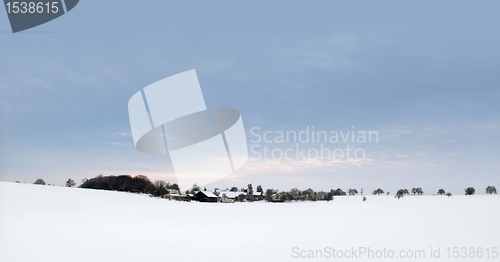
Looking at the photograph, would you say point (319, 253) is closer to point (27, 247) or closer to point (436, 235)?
point (436, 235)

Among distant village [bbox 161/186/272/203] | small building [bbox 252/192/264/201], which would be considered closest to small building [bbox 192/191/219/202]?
distant village [bbox 161/186/272/203]

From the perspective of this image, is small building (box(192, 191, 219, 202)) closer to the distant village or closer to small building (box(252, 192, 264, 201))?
the distant village

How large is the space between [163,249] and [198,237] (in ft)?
9.79

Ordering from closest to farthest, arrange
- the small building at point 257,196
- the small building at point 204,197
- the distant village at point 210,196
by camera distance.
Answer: the distant village at point 210,196 → the small building at point 204,197 → the small building at point 257,196

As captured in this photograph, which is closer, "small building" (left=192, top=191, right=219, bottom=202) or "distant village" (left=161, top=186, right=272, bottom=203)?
"distant village" (left=161, top=186, right=272, bottom=203)

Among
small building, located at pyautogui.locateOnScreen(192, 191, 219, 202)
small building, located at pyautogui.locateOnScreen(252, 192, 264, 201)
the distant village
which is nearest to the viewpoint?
the distant village

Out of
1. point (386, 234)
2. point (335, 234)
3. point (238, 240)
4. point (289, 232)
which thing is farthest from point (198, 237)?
point (386, 234)

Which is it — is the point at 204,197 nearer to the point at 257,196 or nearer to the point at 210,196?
the point at 210,196

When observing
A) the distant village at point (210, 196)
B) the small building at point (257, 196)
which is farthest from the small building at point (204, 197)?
the small building at point (257, 196)

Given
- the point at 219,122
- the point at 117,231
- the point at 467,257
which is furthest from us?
the point at 219,122

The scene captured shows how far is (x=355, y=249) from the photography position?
12.1 meters

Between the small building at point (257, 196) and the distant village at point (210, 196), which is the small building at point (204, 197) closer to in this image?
the distant village at point (210, 196)

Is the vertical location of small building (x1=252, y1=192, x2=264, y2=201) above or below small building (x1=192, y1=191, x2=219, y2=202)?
below

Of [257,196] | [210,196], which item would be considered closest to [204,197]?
[210,196]
